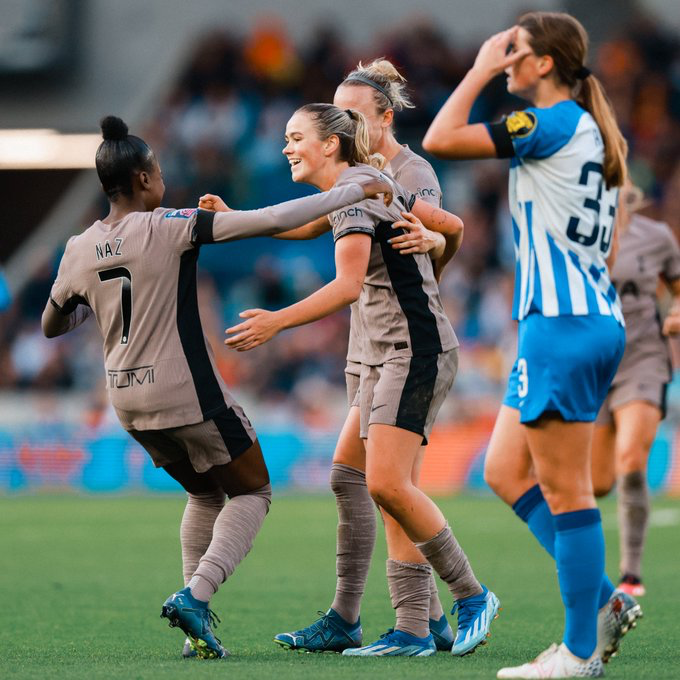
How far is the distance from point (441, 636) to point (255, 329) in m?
1.64

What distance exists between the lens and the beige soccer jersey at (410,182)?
557 cm

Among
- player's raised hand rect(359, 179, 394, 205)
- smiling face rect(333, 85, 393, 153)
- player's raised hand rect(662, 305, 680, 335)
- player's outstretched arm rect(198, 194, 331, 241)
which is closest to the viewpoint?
player's raised hand rect(359, 179, 394, 205)

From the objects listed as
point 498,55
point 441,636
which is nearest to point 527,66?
point 498,55

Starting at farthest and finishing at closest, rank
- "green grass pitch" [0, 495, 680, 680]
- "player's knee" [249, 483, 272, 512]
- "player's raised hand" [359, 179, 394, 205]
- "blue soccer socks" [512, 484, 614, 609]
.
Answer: "player's knee" [249, 483, 272, 512], "player's raised hand" [359, 179, 394, 205], "green grass pitch" [0, 495, 680, 680], "blue soccer socks" [512, 484, 614, 609]

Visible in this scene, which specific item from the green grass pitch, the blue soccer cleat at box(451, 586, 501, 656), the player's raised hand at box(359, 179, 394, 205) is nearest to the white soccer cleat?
the green grass pitch

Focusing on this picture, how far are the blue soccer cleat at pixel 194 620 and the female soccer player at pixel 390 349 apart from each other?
0.60 metres

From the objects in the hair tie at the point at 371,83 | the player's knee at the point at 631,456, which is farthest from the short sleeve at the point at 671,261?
the hair tie at the point at 371,83

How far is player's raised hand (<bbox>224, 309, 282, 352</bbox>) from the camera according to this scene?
15.3 ft

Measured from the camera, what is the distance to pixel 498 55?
14.2 ft

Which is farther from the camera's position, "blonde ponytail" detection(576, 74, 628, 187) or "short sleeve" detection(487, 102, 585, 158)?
"blonde ponytail" detection(576, 74, 628, 187)

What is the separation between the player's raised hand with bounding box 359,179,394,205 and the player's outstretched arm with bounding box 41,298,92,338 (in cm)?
124

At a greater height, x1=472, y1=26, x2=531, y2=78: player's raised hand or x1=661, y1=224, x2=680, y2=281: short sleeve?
x1=472, y1=26, x2=531, y2=78: player's raised hand

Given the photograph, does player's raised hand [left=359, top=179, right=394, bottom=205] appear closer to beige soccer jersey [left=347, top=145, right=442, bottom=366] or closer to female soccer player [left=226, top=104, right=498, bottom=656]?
female soccer player [left=226, top=104, right=498, bottom=656]

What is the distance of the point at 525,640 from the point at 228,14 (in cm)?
1779
